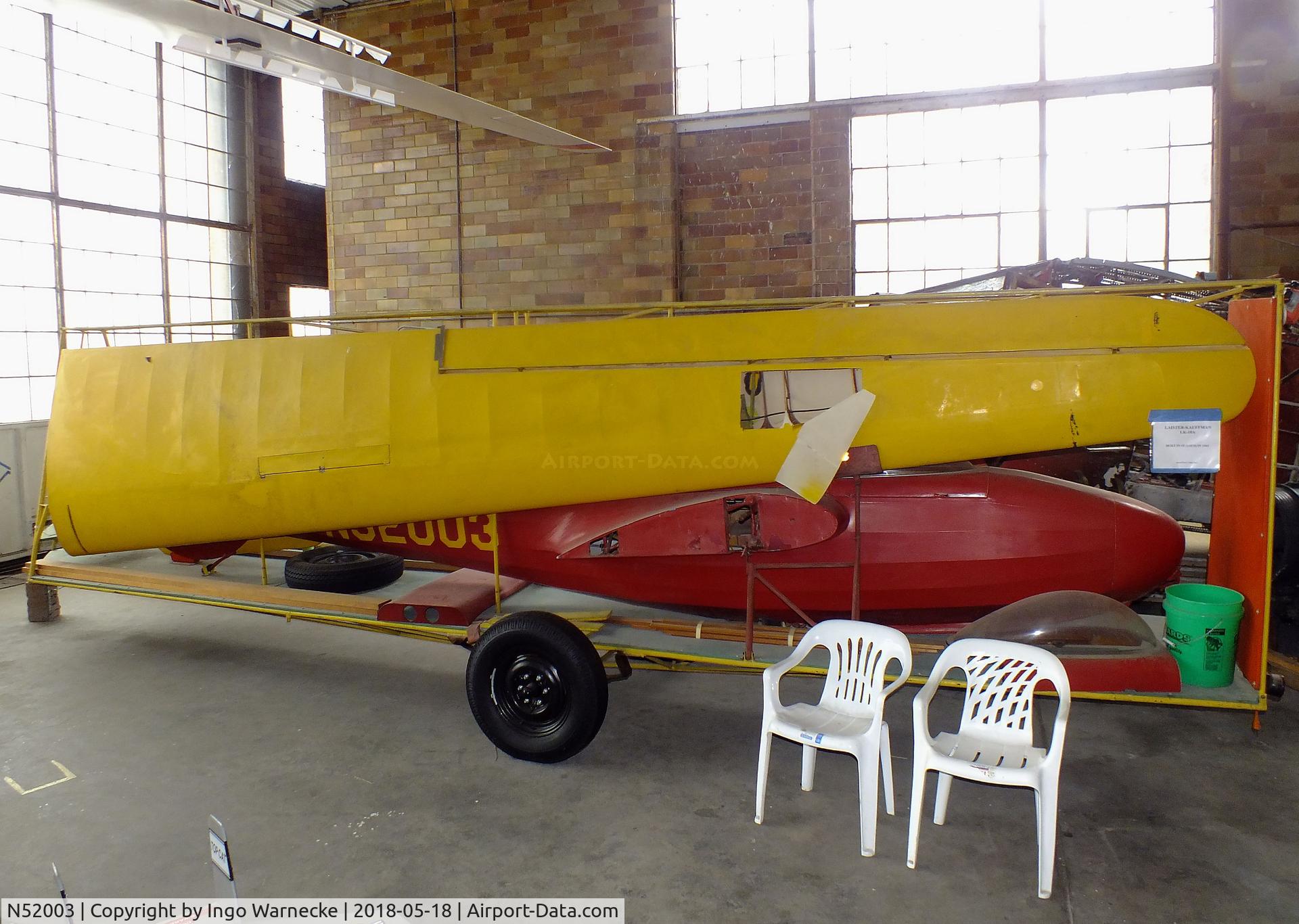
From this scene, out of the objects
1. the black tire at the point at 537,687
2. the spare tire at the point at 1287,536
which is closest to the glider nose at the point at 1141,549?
the spare tire at the point at 1287,536

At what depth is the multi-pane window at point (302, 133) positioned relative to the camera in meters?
15.2

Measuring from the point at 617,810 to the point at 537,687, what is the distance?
2.51ft

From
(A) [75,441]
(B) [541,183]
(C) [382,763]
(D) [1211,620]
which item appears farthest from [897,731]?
(B) [541,183]

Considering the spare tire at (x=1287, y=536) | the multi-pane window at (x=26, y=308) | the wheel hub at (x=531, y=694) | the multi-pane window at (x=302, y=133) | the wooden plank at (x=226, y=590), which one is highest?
the multi-pane window at (x=302, y=133)

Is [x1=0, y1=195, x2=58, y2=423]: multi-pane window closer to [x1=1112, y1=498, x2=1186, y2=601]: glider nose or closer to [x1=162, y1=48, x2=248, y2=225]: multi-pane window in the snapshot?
[x1=162, y1=48, x2=248, y2=225]: multi-pane window

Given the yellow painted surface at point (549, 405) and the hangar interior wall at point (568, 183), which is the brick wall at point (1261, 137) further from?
the yellow painted surface at point (549, 405)

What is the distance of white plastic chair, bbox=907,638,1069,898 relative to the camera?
123 inches

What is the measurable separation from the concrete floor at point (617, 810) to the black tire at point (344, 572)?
0.64 metres

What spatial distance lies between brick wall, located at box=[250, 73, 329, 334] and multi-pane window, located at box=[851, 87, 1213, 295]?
31.5 ft

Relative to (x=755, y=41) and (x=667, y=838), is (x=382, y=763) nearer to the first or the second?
(x=667, y=838)

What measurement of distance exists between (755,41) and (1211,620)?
8.30 meters

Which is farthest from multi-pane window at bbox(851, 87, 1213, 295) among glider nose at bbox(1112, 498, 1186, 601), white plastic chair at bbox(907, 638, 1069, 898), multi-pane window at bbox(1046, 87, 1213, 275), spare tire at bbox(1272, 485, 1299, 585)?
white plastic chair at bbox(907, 638, 1069, 898)

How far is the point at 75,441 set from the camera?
17.7ft

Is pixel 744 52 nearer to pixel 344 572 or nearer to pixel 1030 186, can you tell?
pixel 1030 186
